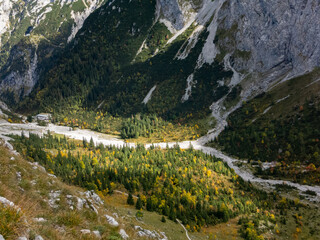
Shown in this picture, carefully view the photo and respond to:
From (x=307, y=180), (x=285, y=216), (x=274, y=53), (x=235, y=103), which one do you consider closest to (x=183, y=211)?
(x=285, y=216)

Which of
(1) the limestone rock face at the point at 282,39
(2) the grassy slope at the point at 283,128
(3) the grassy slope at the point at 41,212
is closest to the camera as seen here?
(3) the grassy slope at the point at 41,212

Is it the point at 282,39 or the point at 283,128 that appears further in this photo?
the point at 282,39

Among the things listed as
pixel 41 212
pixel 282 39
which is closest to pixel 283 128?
pixel 282 39

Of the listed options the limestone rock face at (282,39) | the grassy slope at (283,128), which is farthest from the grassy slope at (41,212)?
the limestone rock face at (282,39)

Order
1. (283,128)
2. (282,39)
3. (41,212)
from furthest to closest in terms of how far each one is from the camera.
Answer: (282,39)
(283,128)
(41,212)

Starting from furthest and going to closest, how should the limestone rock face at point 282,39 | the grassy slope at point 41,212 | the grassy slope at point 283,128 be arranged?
1. the limestone rock face at point 282,39
2. the grassy slope at point 283,128
3. the grassy slope at point 41,212

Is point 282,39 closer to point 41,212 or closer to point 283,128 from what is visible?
point 283,128

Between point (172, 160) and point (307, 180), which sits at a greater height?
point (307, 180)

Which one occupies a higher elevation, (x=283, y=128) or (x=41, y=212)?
(x=283, y=128)

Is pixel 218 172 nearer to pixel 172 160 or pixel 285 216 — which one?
pixel 172 160

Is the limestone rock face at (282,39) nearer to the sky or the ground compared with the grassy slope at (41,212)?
nearer to the sky

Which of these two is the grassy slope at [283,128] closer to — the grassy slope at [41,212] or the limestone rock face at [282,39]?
the limestone rock face at [282,39]
